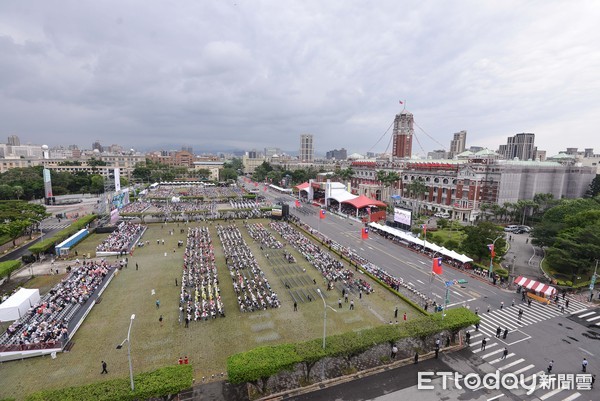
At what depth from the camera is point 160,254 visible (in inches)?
1810

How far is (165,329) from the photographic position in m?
26.3

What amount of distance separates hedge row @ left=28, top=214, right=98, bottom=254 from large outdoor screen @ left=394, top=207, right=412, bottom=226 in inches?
2302

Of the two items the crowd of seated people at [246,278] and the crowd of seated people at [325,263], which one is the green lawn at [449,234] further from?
the crowd of seated people at [246,278]

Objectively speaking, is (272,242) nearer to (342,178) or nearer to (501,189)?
(501,189)

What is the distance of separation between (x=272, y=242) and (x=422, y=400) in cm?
3527

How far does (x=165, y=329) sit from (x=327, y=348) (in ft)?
48.1

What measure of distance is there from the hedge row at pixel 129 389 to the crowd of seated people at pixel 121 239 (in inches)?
1285

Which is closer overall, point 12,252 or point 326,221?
point 12,252

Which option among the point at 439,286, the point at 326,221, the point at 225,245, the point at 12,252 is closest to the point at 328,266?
the point at 439,286

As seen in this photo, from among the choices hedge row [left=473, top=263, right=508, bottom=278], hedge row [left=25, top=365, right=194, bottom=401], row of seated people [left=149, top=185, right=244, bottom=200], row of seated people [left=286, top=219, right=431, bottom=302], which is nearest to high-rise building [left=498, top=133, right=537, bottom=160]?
row of seated people [left=149, top=185, right=244, bottom=200]

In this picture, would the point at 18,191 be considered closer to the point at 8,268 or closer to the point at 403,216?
the point at 8,268

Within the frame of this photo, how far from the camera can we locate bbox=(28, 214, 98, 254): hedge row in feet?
141

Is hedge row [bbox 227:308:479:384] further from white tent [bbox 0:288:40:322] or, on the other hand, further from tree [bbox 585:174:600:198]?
tree [bbox 585:174:600:198]

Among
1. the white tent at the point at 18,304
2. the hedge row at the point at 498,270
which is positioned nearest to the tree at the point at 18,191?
the white tent at the point at 18,304
